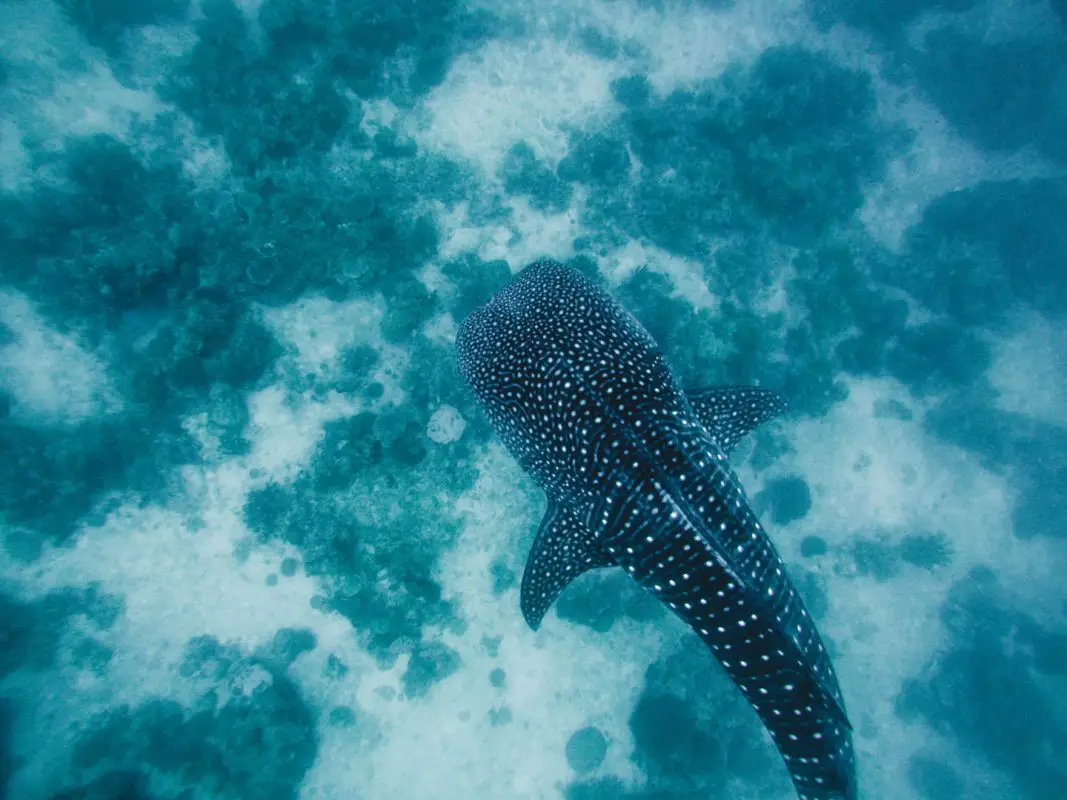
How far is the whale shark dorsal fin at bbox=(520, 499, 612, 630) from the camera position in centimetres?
671

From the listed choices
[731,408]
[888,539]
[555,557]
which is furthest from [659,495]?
[888,539]

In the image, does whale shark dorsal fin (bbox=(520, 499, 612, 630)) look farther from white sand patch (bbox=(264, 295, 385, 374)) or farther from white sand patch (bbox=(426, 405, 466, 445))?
white sand patch (bbox=(264, 295, 385, 374))

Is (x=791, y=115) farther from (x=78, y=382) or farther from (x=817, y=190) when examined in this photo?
(x=78, y=382)

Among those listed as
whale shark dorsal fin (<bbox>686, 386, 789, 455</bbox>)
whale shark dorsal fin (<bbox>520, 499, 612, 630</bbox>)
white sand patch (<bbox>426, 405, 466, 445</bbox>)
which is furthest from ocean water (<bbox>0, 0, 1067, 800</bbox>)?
whale shark dorsal fin (<bbox>520, 499, 612, 630</bbox>)

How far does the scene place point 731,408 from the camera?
7.61 m

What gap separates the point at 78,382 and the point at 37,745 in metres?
7.15

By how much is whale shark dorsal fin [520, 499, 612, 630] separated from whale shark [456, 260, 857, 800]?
0.20m

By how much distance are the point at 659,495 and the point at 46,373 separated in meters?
13.1

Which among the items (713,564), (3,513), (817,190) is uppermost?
(817,190)

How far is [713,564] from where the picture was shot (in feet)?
16.8

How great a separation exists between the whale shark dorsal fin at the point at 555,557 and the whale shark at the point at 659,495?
20 centimetres

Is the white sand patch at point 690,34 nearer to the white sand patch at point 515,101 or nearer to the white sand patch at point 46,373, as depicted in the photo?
the white sand patch at point 515,101

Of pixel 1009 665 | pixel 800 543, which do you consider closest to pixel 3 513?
pixel 800 543

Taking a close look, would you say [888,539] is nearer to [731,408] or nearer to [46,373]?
[731,408]
